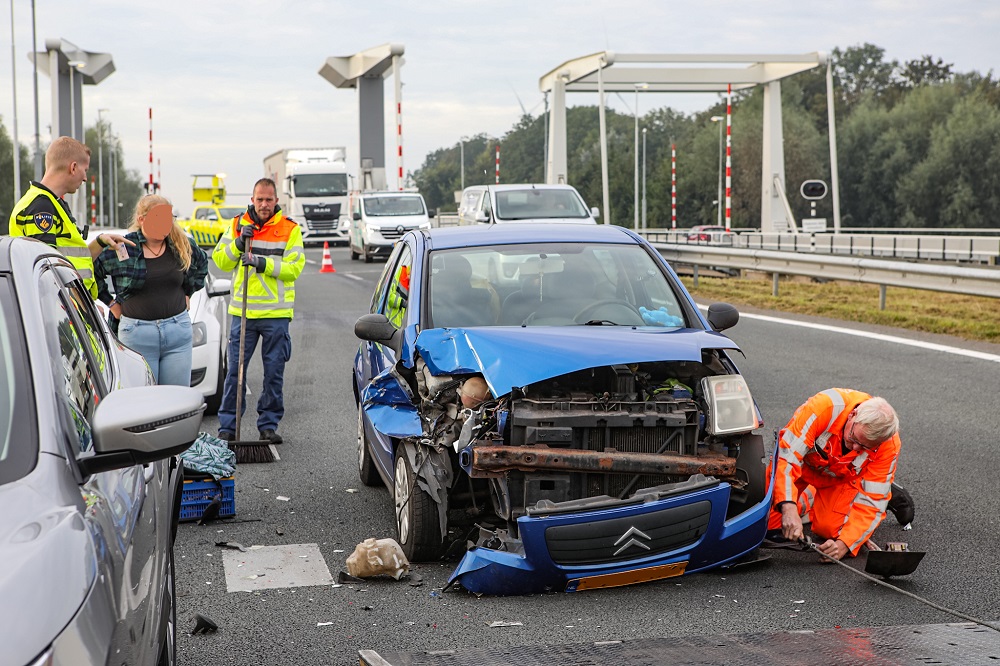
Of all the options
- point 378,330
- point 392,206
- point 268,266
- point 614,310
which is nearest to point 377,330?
point 378,330

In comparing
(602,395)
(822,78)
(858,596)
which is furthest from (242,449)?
(822,78)

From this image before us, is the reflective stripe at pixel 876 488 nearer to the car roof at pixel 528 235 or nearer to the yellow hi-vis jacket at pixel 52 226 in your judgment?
the car roof at pixel 528 235

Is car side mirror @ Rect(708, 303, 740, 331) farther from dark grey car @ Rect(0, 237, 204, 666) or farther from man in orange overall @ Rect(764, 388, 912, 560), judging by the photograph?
dark grey car @ Rect(0, 237, 204, 666)

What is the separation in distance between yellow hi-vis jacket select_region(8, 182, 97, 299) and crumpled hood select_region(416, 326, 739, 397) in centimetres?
248

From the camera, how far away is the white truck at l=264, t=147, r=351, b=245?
46.4 meters

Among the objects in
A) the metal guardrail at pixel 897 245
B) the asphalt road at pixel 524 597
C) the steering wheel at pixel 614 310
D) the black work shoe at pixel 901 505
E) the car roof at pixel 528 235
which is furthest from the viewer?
the metal guardrail at pixel 897 245

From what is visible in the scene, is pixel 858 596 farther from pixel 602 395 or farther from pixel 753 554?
pixel 602 395

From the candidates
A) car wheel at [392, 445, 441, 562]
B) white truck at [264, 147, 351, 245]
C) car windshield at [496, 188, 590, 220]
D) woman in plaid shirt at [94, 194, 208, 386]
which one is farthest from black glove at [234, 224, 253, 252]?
white truck at [264, 147, 351, 245]

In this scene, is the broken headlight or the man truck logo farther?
the broken headlight

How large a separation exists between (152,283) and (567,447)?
3.30m

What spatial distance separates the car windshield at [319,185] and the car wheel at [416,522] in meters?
41.6

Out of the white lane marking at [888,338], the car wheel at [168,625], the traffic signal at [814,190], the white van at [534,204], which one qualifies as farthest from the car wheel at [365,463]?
the traffic signal at [814,190]

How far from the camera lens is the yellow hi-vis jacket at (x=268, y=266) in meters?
8.80

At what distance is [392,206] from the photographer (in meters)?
36.3
